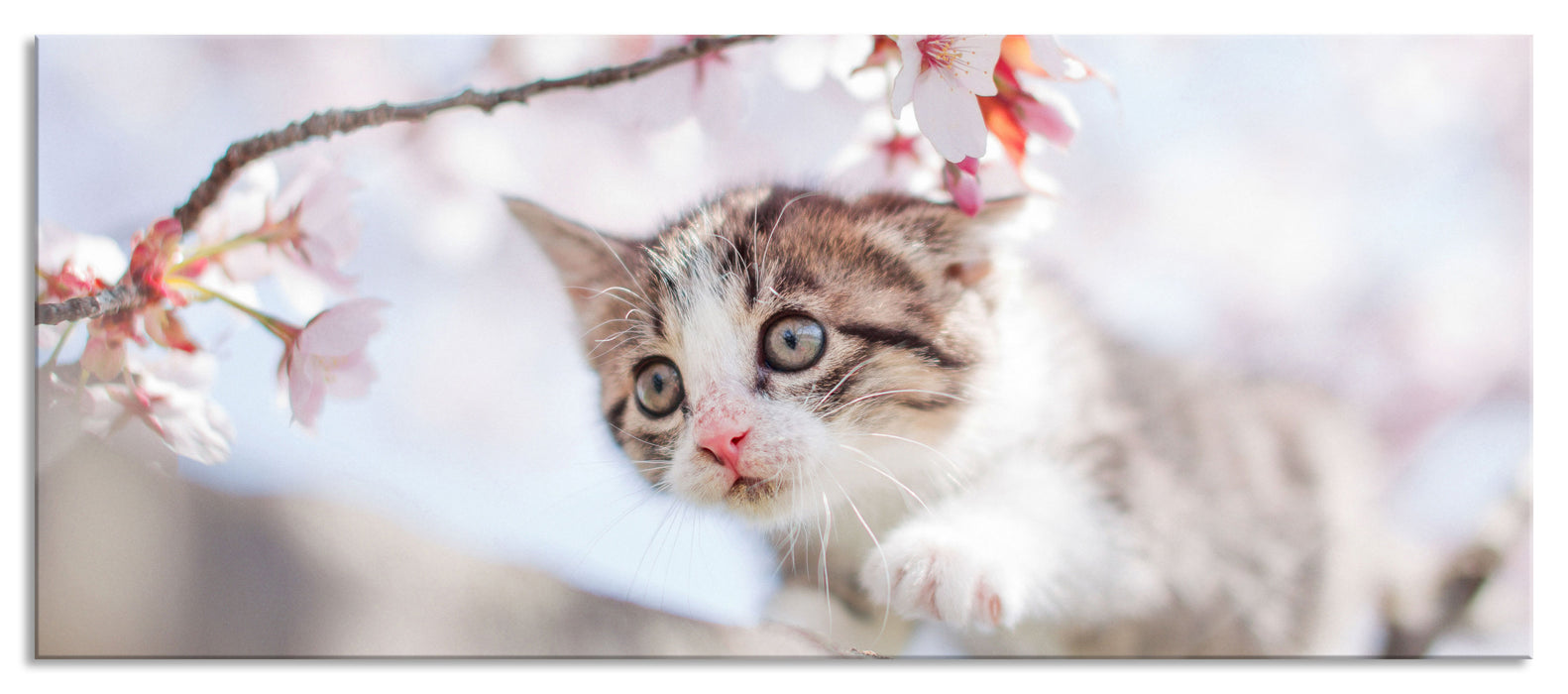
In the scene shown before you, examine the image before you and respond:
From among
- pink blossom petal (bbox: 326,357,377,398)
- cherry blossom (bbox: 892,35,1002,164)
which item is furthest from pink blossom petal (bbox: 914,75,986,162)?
pink blossom petal (bbox: 326,357,377,398)

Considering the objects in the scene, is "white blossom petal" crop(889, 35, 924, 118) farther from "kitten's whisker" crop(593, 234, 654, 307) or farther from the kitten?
"kitten's whisker" crop(593, 234, 654, 307)

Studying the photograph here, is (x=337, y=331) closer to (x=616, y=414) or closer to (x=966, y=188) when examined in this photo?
(x=616, y=414)

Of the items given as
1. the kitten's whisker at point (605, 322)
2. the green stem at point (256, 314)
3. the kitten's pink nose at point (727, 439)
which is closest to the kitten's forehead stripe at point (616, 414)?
the kitten's whisker at point (605, 322)

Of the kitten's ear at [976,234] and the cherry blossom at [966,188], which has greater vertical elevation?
the cherry blossom at [966,188]

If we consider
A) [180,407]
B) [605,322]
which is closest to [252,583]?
[180,407]

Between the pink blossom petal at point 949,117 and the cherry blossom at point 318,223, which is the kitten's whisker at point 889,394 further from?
the cherry blossom at point 318,223

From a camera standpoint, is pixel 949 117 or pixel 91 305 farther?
pixel 91 305
